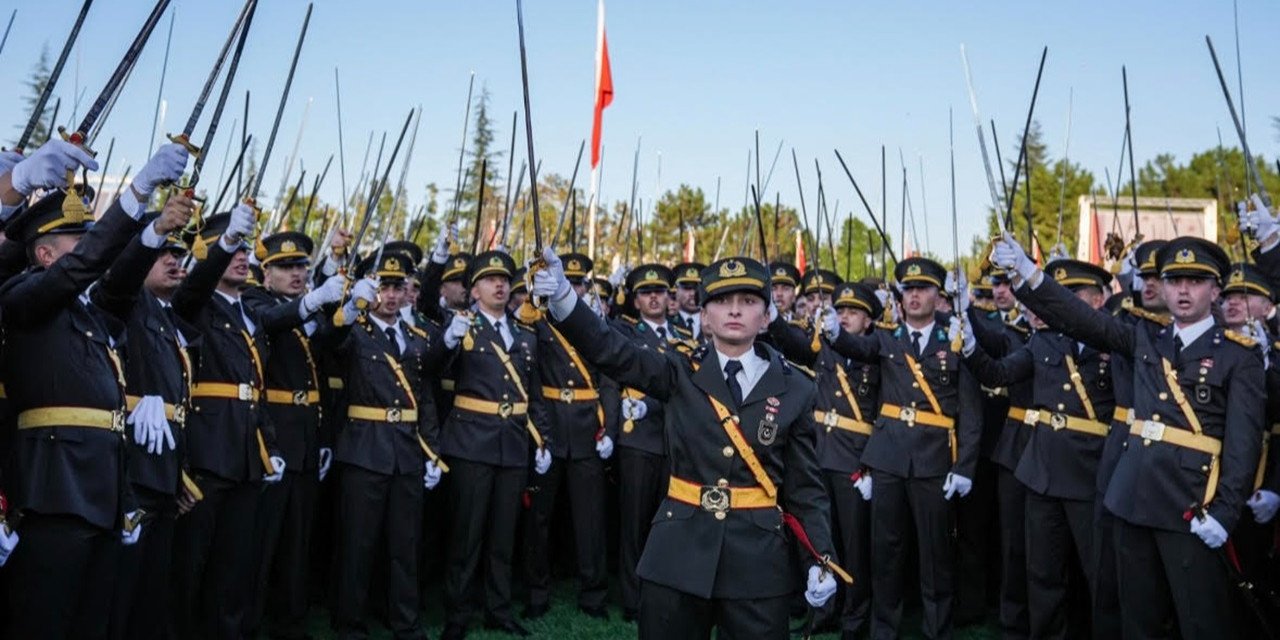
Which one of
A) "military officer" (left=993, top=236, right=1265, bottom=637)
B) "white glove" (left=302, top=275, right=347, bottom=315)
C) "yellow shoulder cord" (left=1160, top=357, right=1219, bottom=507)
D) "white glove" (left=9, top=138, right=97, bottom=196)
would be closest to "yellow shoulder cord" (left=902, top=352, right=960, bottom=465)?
"military officer" (left=993, top=236, right=1265, bottom=637)

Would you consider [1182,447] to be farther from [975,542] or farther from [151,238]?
[151,238]

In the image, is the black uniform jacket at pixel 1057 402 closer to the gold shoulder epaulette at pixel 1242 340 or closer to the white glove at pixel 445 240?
the gold shoulder epaulette at pixel 1242 340

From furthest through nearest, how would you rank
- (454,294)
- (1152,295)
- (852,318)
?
(454,294) < (852,318) < (1152,295)

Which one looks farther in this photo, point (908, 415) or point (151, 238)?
point (908, 415)

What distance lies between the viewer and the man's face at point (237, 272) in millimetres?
6387

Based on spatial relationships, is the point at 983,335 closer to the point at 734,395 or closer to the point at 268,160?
the point at 734,395

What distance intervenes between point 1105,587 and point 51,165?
6209mm

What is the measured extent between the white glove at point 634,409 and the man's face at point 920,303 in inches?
88.0

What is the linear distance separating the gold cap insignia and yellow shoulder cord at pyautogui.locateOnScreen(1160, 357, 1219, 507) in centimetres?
284

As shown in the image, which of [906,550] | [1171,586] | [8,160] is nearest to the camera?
[8,160]

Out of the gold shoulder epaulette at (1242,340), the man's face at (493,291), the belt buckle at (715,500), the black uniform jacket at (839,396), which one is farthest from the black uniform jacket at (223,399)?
the gold shoulder epaulette at (1242,340)

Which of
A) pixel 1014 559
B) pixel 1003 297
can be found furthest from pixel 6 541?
pixel 1003 297

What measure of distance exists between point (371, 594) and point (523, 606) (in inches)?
49.5

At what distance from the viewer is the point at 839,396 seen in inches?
334
